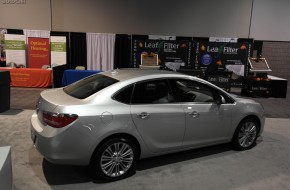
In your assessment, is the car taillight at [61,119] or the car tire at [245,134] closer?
the car taillight at [61,119]

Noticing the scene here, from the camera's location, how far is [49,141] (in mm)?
3490

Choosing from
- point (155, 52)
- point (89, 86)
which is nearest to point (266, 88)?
point (155, 52)

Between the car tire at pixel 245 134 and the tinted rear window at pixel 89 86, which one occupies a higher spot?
the tinted rear window at pixel 89 86

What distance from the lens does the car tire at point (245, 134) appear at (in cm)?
502

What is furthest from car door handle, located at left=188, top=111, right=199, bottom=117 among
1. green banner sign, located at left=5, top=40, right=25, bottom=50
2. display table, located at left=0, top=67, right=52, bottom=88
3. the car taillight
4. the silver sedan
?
green banner sign, located at left=5, top=40, right=25, bottom=50

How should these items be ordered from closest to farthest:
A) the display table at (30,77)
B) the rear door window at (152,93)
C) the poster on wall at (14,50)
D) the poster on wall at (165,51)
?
the rear door window at (152,93)
the display table at (30,77)
the poster on wall at (165,51)
the poster on wall at (14,50)

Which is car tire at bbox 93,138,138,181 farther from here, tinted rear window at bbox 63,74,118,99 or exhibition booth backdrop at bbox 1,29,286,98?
exhibition booth backdrop at bbox 1,29,286,98

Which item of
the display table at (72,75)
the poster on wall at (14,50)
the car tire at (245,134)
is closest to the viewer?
the car tire at (245,134)

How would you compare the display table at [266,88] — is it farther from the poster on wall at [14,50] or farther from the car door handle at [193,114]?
the poster on wall at [14,50]

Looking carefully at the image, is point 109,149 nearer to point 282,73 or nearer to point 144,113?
point 144,113

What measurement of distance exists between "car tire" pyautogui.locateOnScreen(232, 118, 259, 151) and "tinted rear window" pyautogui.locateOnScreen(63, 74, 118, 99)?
238 cm

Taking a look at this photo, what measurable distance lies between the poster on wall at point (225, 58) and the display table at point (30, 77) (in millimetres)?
5952

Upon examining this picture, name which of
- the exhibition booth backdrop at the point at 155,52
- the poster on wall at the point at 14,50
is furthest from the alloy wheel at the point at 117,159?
the poster on wall at the point at 14,50

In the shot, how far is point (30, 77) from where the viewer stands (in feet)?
35.3
